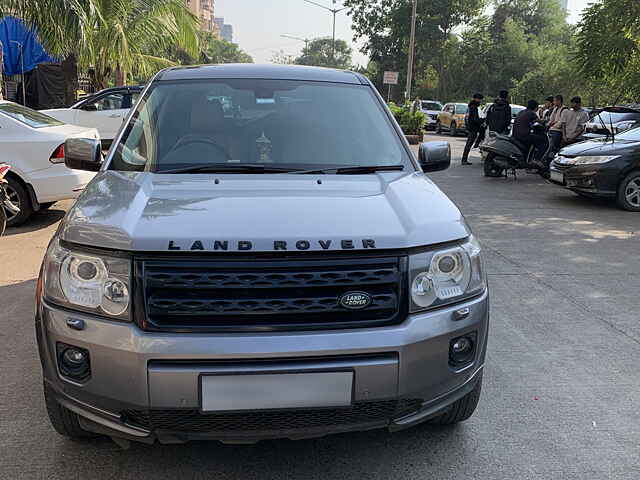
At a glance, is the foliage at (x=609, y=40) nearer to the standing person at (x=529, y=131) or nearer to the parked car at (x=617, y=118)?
the parked car at (x=617, y=118)

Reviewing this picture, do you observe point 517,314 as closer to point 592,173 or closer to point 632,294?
point 632,294

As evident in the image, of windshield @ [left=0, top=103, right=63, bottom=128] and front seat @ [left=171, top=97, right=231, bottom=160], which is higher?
front seat @ [left=171, top=97, right=231, bottom=160]

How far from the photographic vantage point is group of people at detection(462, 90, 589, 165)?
1345cm

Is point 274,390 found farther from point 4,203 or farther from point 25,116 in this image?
point 25,116

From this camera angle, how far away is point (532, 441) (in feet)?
10.1

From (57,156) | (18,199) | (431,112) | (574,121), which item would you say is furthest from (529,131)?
(431,112)

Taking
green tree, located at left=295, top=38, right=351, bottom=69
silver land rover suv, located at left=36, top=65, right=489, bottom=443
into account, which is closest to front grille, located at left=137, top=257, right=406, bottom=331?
silver land rover suv, located at left=36, top=65, right=489, bottom=443

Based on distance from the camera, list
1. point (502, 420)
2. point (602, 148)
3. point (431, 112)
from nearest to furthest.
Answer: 1. point (502, 420)
2. point (602, 148)
3. point (431, 112)

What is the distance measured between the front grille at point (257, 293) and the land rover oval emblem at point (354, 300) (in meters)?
0.02

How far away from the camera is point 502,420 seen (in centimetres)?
327

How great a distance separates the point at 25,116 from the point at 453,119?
2434 centimetres

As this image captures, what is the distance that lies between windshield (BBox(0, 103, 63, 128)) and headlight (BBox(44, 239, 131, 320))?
586 centimetres

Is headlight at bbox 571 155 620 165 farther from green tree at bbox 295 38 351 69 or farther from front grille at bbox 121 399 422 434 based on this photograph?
green tree at bbox 295 38 351 69

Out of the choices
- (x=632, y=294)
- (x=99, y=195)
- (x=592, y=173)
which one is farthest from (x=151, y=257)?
(x=592, y=173)
